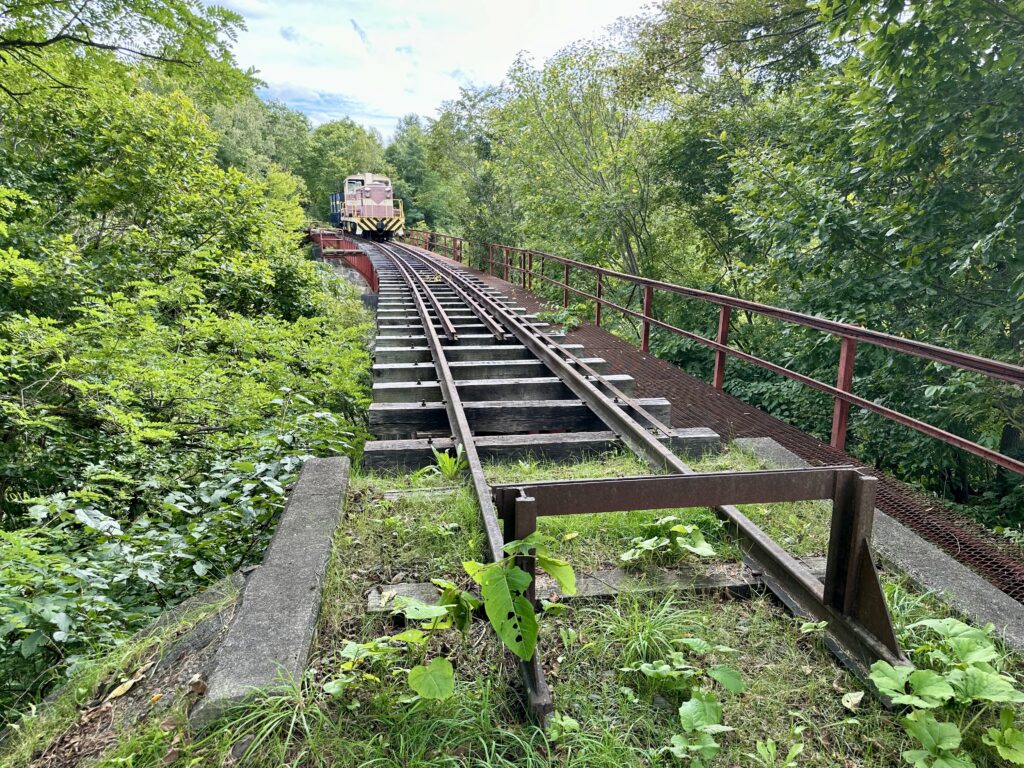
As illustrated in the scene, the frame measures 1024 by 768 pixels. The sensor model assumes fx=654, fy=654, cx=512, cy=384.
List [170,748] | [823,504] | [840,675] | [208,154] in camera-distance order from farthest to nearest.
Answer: [208,154], [823,504], [840,675], [170,748]

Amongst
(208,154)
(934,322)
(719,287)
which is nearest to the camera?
(934,322)

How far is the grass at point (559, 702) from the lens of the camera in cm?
191

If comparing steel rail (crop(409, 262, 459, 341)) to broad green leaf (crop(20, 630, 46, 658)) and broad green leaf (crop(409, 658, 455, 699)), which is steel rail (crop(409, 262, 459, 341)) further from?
broad green leaf (crop(409, 658, 455, 699))

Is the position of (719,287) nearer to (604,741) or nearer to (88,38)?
(88,38)

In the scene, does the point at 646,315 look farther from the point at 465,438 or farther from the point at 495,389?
the point at 465,438

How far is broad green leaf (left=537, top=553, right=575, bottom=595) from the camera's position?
222 centimetres

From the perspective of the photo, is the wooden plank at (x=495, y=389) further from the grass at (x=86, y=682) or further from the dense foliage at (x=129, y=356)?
the grass at (x=86, y=682)

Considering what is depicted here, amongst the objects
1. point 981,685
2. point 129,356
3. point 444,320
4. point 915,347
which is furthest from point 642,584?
point 444,320

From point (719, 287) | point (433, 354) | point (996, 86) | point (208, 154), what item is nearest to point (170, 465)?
point (433, 354)

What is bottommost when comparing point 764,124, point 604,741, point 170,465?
point 170,465

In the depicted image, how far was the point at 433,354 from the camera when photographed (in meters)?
7.59

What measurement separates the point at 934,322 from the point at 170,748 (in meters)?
7.59

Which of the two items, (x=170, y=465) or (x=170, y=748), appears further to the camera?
(x=170, y=465)

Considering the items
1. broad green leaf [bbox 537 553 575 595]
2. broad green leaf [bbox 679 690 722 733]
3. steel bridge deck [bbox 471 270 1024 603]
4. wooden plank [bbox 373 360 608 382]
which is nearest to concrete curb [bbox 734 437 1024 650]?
steel bridge deck [bbox 471 270 1024 603]
